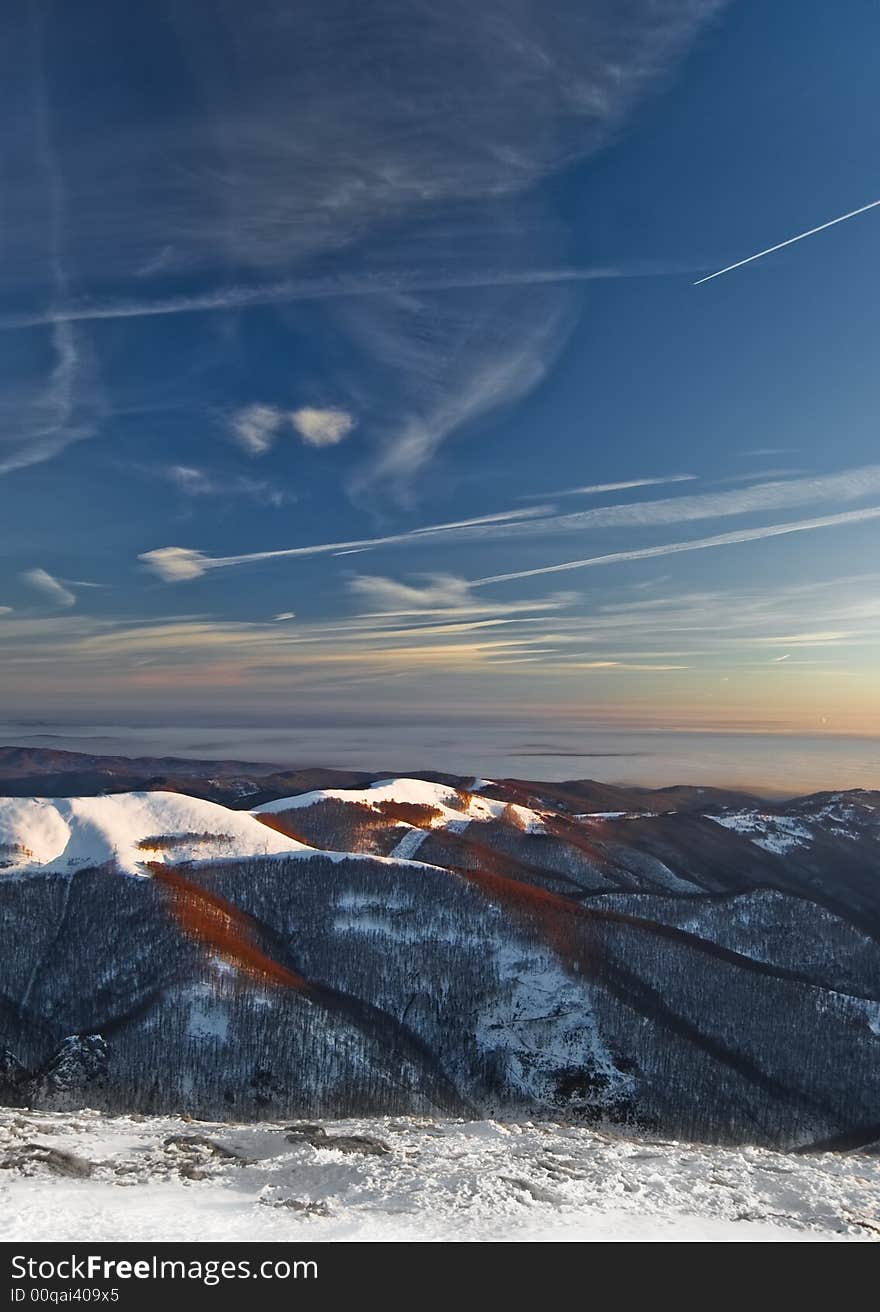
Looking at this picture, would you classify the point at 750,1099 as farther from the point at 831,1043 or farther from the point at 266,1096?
the point at 266,1096

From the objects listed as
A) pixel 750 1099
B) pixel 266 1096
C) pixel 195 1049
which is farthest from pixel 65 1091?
pixel 750 1099

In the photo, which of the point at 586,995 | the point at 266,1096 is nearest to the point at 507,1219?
the point at 266,1096

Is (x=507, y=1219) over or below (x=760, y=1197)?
over
